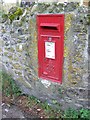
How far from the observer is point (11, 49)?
451 centimetres

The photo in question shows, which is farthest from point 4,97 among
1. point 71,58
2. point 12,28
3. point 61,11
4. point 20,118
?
point 61,11

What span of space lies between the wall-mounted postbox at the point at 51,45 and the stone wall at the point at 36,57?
8 centimetres

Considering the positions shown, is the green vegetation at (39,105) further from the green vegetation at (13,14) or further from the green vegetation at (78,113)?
the green vegetation at (13,14)

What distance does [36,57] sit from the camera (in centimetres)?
407

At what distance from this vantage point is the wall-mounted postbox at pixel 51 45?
359cm

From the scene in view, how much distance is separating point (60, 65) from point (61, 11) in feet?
2.69

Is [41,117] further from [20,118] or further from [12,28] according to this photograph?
[12,28]

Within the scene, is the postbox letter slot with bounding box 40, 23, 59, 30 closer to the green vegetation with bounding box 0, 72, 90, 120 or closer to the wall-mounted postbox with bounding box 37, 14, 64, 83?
the wall-mounted postbox with bounding box 37, 14, 64, 83

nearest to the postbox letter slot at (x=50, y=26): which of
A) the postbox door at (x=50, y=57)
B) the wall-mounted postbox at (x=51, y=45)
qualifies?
the wall-mounted postbox at (x=51, y=45)

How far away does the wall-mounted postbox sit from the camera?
3.59m

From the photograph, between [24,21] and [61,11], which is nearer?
[61,11]

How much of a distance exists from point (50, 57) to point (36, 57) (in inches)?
13.6

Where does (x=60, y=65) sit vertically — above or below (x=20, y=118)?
above

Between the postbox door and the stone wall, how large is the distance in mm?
91
